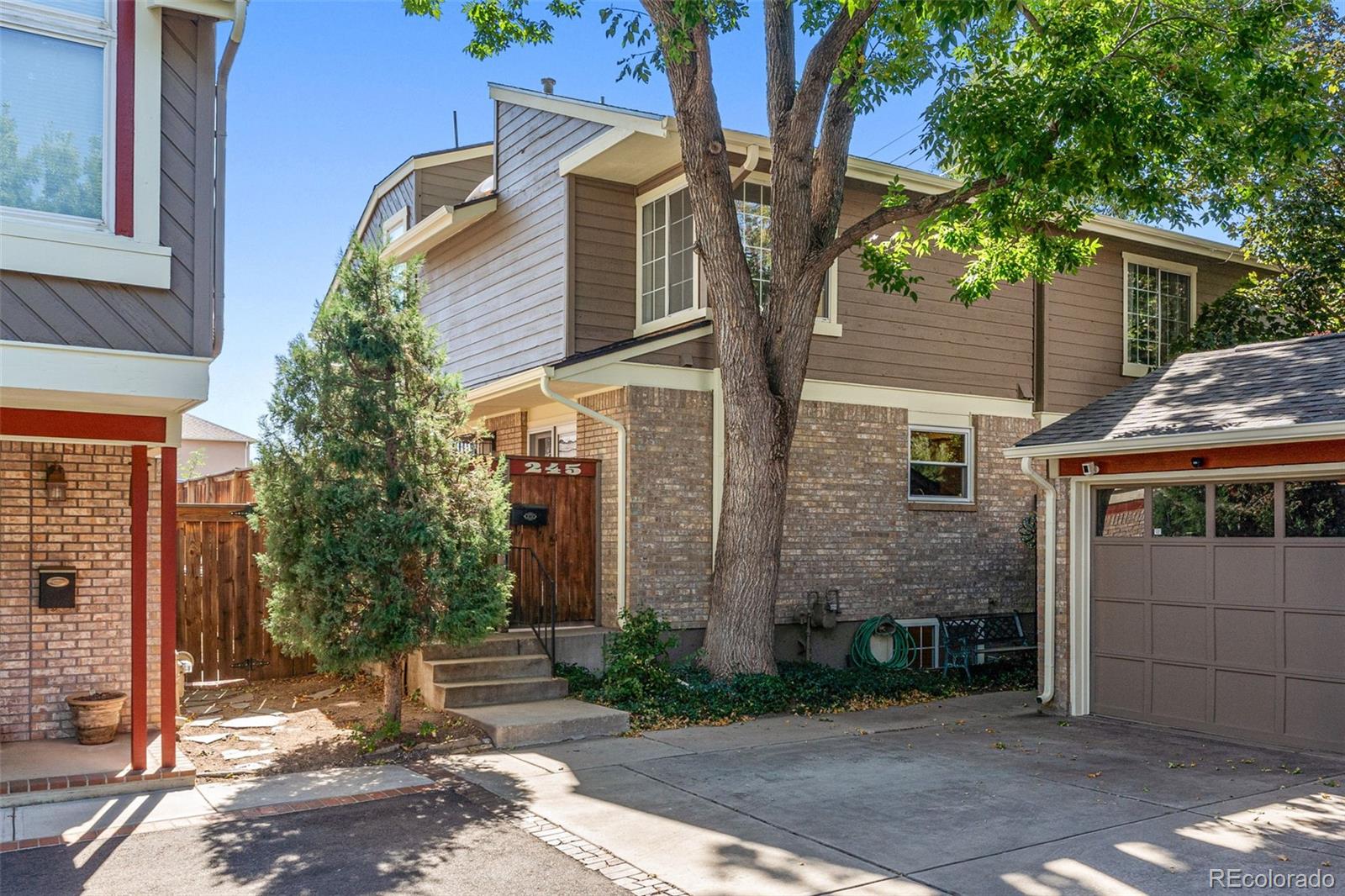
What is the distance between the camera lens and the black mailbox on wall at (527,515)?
10.9m

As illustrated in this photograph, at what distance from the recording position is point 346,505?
8531 millimetres

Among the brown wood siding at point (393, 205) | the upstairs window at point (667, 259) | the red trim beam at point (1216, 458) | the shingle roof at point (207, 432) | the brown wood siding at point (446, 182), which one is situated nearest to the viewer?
the red trim beam at point (1216, 458)

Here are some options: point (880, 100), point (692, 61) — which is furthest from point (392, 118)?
point (880, 100)

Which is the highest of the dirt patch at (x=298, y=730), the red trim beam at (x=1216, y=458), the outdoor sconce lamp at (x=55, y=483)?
the red trim beam at (x=1216, y=458)

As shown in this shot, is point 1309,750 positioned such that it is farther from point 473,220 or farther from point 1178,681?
point 473,220

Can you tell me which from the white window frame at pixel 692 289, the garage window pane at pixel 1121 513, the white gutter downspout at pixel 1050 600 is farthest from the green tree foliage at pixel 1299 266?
the white window frame at pixel 692 289

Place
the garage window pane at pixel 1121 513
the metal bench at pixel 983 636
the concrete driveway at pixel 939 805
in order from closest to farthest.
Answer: the concrete driveway at pixel 939 805 → the garage window pane at pixel 1121 513 → the metal bench at pixel 983 636

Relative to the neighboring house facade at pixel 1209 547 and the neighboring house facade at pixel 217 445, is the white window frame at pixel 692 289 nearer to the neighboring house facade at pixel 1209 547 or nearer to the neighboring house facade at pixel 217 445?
the neighboring house facade at pixel 1209 547

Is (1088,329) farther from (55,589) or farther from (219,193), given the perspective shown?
Result: (55,589)

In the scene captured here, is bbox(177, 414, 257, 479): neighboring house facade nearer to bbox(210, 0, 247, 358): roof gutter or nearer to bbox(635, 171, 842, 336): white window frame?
Result: bbox(635, 171, 842, 336): white window frame

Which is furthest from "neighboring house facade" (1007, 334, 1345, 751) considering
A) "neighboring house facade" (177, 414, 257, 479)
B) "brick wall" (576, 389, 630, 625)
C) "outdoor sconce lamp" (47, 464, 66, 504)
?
"neighboring house facade" (177, 414, 257, 479)

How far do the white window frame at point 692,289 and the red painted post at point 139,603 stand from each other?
20.2 ft

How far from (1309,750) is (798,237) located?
650 cm

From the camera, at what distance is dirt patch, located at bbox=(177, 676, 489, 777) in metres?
8.22
